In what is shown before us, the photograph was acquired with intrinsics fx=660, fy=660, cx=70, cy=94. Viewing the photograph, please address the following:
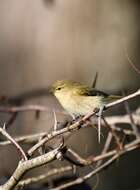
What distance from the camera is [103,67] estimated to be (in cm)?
577

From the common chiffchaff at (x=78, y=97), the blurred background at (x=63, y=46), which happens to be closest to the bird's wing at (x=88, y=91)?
the common chiffchaff at (x=78, y=97)

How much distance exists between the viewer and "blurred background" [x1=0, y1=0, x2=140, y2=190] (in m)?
5.61

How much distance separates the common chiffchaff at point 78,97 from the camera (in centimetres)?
275

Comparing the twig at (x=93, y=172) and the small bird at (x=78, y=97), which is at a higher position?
the small bird at (x=78, y=97)

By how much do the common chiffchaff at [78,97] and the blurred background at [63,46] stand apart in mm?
2499

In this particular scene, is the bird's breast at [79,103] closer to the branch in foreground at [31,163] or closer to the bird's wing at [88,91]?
the bird's wing at [88,91]

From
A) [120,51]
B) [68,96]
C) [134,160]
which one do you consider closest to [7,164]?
[134,160]

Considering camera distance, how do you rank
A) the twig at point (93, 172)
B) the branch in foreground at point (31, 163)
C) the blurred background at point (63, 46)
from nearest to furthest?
the branch in foreground at point (31, 163)
the twig at point (93, 172)
the blurred background at point (63, 46)

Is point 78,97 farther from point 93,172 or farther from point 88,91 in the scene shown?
point 93,172

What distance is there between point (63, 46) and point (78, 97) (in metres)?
2.91

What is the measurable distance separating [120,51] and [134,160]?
43.7 inches

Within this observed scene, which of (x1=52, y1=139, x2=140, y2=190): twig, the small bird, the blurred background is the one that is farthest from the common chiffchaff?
the blurred background

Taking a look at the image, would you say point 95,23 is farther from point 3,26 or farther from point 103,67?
point 3,26

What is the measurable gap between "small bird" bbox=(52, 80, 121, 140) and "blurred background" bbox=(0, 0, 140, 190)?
250cm
